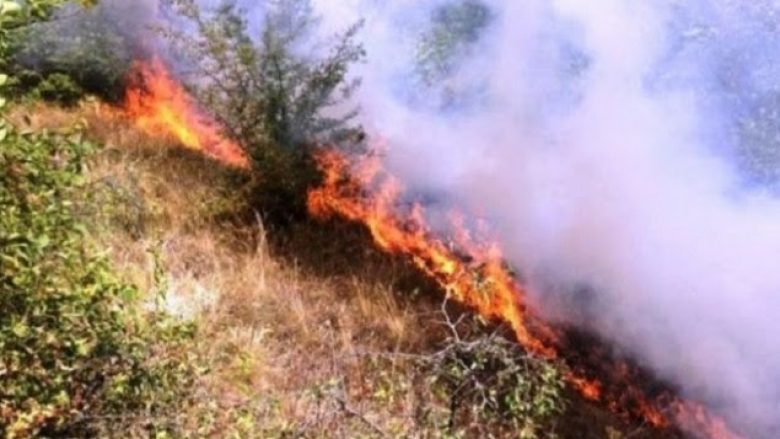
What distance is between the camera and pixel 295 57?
23.1 ft

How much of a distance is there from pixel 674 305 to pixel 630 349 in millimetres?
464

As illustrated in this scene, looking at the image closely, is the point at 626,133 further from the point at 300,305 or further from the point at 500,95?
the point at 300,305

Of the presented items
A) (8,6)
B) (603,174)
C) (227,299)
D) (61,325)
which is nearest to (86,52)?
(227,299)

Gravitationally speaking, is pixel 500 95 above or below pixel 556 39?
below

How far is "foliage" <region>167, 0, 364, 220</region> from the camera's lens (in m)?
6.66

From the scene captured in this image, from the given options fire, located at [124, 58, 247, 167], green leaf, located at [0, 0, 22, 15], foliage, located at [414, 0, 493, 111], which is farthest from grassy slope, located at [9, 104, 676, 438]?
foliage, located at [414, 0, 493, 111]

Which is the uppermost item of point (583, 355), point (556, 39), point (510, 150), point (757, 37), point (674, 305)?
point (757, 37)

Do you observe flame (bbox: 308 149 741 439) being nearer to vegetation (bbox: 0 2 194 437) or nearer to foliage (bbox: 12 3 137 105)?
vegetation (bbox: 0 2 194 437)

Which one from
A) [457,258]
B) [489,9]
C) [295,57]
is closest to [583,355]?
[457,258]

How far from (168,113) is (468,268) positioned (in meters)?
4.39

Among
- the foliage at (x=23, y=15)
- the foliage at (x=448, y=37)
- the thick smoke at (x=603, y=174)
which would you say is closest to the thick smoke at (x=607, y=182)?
the thick smoke at (x=603, y=174)

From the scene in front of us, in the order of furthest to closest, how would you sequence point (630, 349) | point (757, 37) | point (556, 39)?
point (757, 37) → point (556, 39) → point (630, 349)

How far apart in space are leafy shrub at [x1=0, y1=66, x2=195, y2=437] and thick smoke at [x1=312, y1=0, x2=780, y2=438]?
395 centimetres

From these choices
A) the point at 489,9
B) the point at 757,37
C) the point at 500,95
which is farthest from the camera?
the point at 757,37
